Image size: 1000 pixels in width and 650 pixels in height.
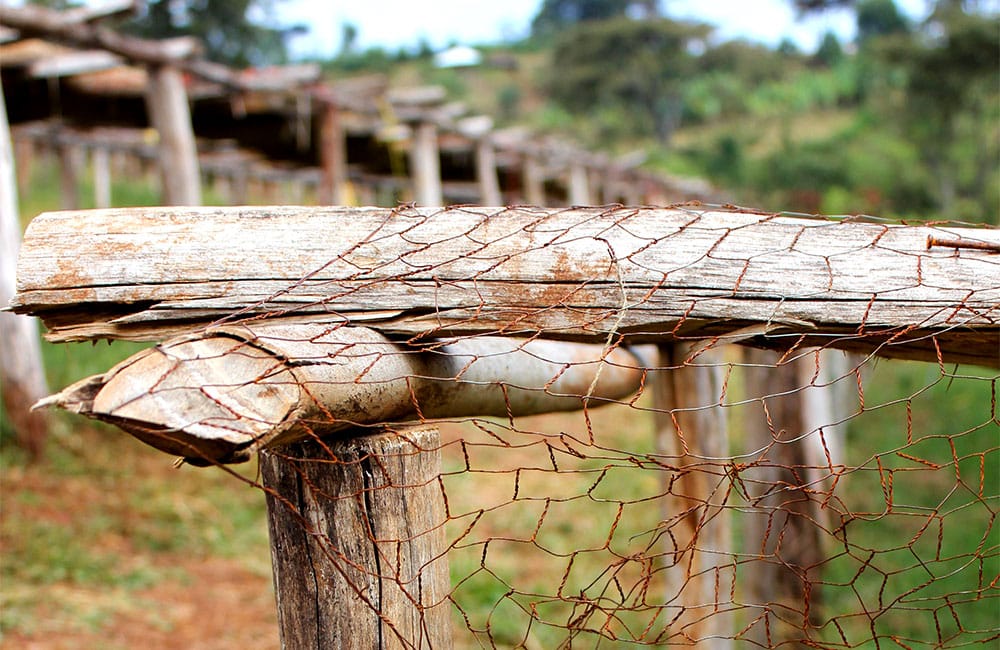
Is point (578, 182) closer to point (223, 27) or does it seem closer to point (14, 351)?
point (223, 27)

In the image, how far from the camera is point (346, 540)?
56.2 inches

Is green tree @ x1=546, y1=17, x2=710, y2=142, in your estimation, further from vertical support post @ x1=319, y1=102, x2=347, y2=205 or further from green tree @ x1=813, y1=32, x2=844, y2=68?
vertical support post @ x1=319, y1=102, x2=347, y2=205

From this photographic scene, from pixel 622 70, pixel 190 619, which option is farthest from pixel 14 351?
pixel 622 70

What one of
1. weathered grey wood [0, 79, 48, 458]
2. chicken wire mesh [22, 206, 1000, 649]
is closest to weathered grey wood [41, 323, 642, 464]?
chicken wire mesh [22, 206, 1000, 649]

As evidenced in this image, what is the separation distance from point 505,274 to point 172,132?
645 cm

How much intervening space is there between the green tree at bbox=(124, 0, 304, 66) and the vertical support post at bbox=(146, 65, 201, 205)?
7.53m

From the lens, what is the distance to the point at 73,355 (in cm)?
690

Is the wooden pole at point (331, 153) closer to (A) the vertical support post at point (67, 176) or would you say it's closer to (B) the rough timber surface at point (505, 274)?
(A) the vertical support post at point (67, 176)

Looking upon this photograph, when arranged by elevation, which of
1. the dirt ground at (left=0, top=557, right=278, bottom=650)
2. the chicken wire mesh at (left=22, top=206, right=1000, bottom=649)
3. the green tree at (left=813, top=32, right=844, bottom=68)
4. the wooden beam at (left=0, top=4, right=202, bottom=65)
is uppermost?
the wooden beam at (left=0, top=4, right=202, bottom=65)

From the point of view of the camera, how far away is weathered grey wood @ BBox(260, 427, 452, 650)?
142cm

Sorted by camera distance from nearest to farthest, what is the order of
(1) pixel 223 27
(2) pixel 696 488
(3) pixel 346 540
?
(3) pixel 346 540
(2) pixel 696 488
(1) pixel 223 27

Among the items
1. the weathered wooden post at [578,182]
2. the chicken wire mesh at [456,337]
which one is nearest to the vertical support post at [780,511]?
the chicken wire mesh at [456,337]

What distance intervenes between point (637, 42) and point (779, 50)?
32.6 feet

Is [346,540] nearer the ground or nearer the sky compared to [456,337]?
nearer the ground
